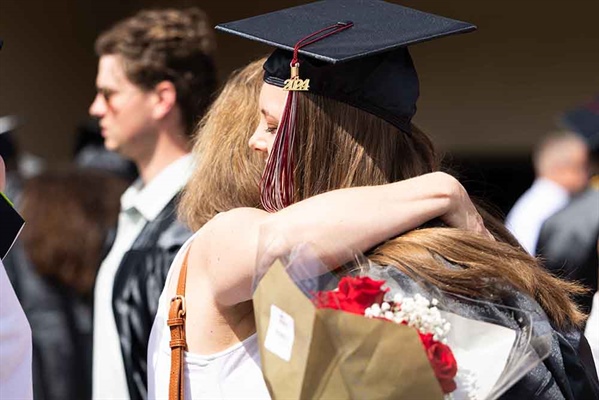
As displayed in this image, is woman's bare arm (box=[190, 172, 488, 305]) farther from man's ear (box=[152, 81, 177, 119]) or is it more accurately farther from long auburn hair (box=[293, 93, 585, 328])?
man's ear (box=[152, 81, 177, 119])

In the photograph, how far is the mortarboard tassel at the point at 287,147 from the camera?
6.40ft

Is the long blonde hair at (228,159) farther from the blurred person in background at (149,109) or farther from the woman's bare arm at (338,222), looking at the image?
the blurred person in background at (149,109)

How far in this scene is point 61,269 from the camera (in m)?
4.24

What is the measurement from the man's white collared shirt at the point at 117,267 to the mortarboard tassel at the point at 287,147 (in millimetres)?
1199

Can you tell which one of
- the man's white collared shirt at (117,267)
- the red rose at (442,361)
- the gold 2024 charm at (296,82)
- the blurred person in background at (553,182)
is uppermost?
the gold 2024 charm at (296,82)

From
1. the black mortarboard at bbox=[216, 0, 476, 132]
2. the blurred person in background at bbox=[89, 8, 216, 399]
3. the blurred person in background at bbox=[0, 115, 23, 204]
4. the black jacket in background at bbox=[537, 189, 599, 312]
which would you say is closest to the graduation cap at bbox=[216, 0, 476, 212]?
the black mortarboard at bbox=[216, 0, 476, 132]

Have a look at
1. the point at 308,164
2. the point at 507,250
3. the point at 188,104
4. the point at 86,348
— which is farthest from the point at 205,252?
the point at 86,348

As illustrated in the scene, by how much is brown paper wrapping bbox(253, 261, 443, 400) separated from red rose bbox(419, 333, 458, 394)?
0.02 metres

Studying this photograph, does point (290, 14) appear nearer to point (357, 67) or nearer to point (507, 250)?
point (357, 67)

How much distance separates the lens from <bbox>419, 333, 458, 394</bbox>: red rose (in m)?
1.57

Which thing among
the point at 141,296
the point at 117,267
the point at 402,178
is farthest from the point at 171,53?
the point at 402,178

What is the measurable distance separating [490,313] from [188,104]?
7.31 feet

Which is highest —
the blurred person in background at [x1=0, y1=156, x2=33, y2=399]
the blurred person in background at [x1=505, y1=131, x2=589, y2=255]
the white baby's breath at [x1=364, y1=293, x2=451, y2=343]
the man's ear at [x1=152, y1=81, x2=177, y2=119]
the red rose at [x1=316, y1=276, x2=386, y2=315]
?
the red rose at [x1=316, y1=276, x2=386, y2=315]

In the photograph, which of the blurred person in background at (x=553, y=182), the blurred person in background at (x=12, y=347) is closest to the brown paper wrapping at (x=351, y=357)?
the blurred person in background at (x=12, y=347)
